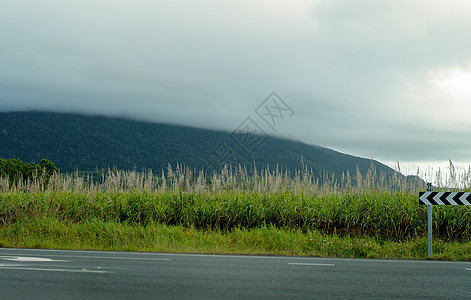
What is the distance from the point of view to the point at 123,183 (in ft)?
77.3

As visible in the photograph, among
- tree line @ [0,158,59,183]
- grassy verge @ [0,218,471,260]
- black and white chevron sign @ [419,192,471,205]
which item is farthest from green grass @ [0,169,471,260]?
tree line @ [0,158,59,183]

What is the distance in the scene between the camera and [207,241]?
53.2 feet

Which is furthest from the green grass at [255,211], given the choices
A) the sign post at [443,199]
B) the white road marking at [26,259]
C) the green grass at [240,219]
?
the white road marking at [26,259]

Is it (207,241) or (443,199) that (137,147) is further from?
(443,199)

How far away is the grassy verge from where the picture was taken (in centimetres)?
1472

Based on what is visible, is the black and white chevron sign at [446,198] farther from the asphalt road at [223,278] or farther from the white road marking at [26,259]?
the white road marking at [26,259]

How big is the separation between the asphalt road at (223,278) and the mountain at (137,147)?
109 meters

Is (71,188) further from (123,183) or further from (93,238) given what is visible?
(93,238)

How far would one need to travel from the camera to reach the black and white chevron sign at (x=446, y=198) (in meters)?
14.2

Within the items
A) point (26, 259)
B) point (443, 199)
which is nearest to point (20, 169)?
point (26, 259)

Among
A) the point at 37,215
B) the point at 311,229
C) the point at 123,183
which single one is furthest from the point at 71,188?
the point at 311,229

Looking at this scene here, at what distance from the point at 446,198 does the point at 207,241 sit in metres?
7.11

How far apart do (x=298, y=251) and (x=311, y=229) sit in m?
3.62

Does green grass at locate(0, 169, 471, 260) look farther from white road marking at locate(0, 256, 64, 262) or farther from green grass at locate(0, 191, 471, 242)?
white road marking at locate(0, 256, 64, 262)
